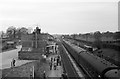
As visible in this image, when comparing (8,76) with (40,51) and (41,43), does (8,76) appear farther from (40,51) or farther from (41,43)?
(41,43)

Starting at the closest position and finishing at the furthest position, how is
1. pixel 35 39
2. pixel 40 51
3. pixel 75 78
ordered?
1. pixel 75 78
2. pixel 40 51
3. pixel 35 39

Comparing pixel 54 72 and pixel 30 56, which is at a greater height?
pixel 30 56

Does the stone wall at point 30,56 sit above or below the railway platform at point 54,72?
above

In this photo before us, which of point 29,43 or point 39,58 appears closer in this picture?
point 39,58

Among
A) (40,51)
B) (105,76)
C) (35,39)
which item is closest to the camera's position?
(105,76)

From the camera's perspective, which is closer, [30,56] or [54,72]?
[54,72]

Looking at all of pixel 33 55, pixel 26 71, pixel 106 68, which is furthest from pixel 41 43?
pixel 106 68

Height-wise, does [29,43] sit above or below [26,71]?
above

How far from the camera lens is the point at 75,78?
18594 millimetres

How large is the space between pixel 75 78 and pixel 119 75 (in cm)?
934

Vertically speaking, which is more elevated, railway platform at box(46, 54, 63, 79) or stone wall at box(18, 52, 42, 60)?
stone wall at box(18, 52, 42, 60)

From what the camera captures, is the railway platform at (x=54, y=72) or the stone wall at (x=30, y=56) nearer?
the railway platform at (x=54, y=72)

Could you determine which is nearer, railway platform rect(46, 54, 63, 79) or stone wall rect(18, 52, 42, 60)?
railway platform rect(46, 54, 63, 79)

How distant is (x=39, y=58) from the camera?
33375 millimetres
